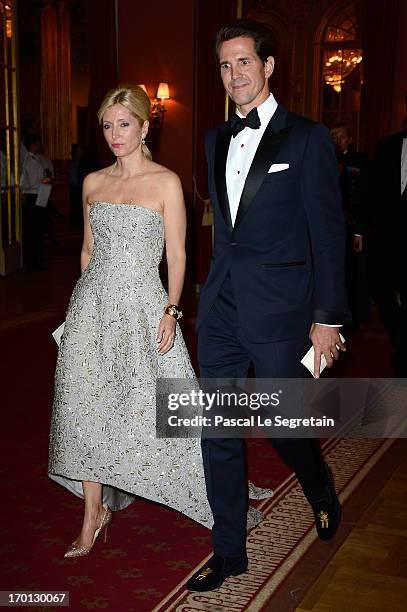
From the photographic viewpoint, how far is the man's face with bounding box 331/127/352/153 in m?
5.44

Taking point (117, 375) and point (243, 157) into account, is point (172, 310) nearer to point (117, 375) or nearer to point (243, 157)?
point (117, 375)

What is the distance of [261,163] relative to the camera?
87.9 inches

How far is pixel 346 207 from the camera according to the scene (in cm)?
552

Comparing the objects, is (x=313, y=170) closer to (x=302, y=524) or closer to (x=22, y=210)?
(x=302, y=524)

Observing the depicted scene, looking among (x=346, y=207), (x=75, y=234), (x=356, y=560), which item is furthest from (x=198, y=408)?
(x=75, y=234)

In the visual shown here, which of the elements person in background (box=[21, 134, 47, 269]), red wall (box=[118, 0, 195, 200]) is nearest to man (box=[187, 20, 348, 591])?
red wall (box=[118, 0, 195, 200])

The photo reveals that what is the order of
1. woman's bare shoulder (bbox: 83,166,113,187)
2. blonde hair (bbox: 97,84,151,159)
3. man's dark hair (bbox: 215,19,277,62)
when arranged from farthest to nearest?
woman's bare shoulder (bbox: 83,166,113,187) → blonde hair (bbox: 97,84,151,159) → man's dark hair (bbox: 215,19,277,62)

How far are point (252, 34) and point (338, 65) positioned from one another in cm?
954

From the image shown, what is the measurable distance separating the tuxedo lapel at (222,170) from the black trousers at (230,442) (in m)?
0.21

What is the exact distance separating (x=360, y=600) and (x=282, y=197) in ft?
3.95

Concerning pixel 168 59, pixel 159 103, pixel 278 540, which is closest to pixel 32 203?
pixel 159 103

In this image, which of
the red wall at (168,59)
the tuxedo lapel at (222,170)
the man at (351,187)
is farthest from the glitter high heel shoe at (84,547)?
the red wall at (168,59)

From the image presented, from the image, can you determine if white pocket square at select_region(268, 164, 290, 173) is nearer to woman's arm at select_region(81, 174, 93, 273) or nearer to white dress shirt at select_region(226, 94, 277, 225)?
white dress shirt at select_region(226, 94, 277, 225)

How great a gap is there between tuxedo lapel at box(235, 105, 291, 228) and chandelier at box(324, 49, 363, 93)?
9458 mm
